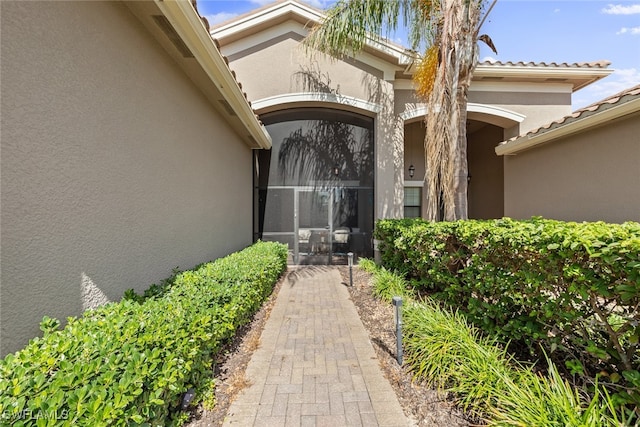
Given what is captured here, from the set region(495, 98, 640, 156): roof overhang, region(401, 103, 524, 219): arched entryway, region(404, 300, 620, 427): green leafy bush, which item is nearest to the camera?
region(404, 300, 620, 427): green leafy bush

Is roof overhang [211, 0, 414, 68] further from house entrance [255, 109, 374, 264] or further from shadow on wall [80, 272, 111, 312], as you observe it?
shadow on wall [80, 272, 111, 312]

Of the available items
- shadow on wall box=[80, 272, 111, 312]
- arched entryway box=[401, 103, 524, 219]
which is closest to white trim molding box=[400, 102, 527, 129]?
arched entryway box=[401, 103, 524, 219]

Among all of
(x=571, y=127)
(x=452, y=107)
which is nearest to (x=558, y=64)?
(x=571, y=127)

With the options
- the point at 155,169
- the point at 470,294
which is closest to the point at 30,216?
the point at 155,169

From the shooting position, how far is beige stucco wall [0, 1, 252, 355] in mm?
1893

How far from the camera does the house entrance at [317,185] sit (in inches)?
369

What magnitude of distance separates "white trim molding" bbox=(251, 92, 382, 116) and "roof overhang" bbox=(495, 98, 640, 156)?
13.4 feet

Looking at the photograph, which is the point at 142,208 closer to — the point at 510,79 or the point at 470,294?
the point at 470,294

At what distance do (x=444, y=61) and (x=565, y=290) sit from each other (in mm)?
4932

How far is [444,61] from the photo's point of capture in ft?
18.6

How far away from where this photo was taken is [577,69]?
8.82 meters

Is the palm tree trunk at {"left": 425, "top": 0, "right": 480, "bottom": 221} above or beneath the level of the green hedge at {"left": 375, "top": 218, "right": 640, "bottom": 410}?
above

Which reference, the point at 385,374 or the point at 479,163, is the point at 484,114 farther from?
the point at 385,374

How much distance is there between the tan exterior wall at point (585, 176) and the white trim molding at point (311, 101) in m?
4.83
